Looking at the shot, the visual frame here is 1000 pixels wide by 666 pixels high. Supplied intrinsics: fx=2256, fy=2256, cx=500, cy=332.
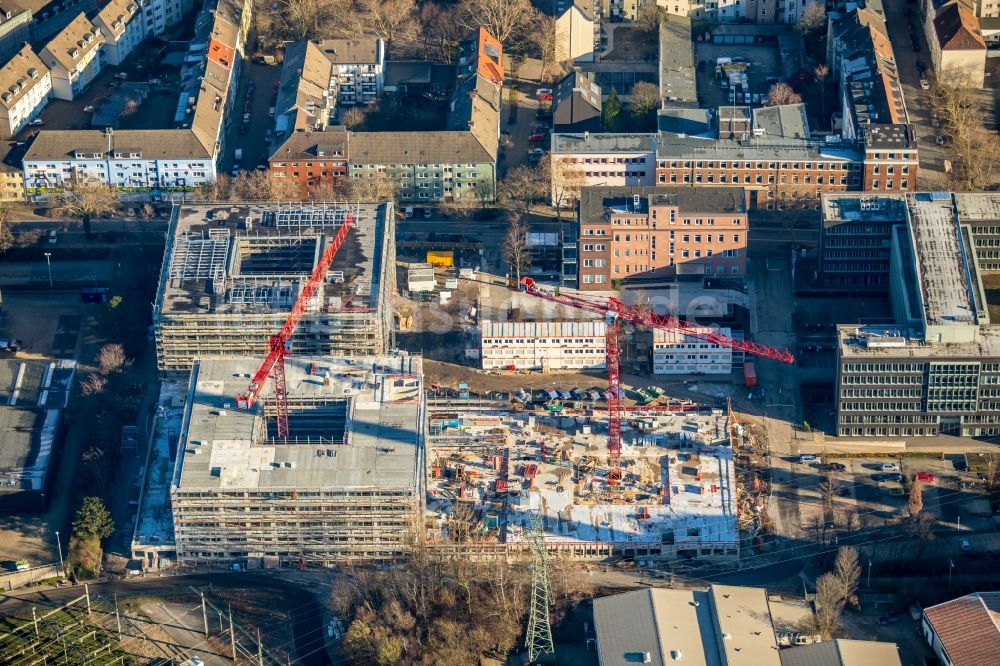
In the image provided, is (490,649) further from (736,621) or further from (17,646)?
(17,646)

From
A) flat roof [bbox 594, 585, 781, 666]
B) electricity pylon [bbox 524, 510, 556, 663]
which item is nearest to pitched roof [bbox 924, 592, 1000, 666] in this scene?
flat roof [bbox 594, 585, 781, 666]

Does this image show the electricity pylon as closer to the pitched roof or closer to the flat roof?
the flat roof

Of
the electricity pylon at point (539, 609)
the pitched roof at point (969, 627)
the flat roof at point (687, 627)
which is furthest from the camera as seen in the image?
the electricity pylon at point (539, 609)

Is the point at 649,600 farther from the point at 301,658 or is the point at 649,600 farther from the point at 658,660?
the point at 301,658

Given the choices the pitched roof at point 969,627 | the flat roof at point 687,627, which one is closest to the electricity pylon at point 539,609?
the flat roof at point 687,627

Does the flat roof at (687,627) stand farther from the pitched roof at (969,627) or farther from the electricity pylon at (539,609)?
the pitched roof at (969,627)

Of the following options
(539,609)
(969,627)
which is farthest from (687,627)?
(969,627)

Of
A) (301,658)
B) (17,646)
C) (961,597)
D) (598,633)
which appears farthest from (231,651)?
(961,597)
